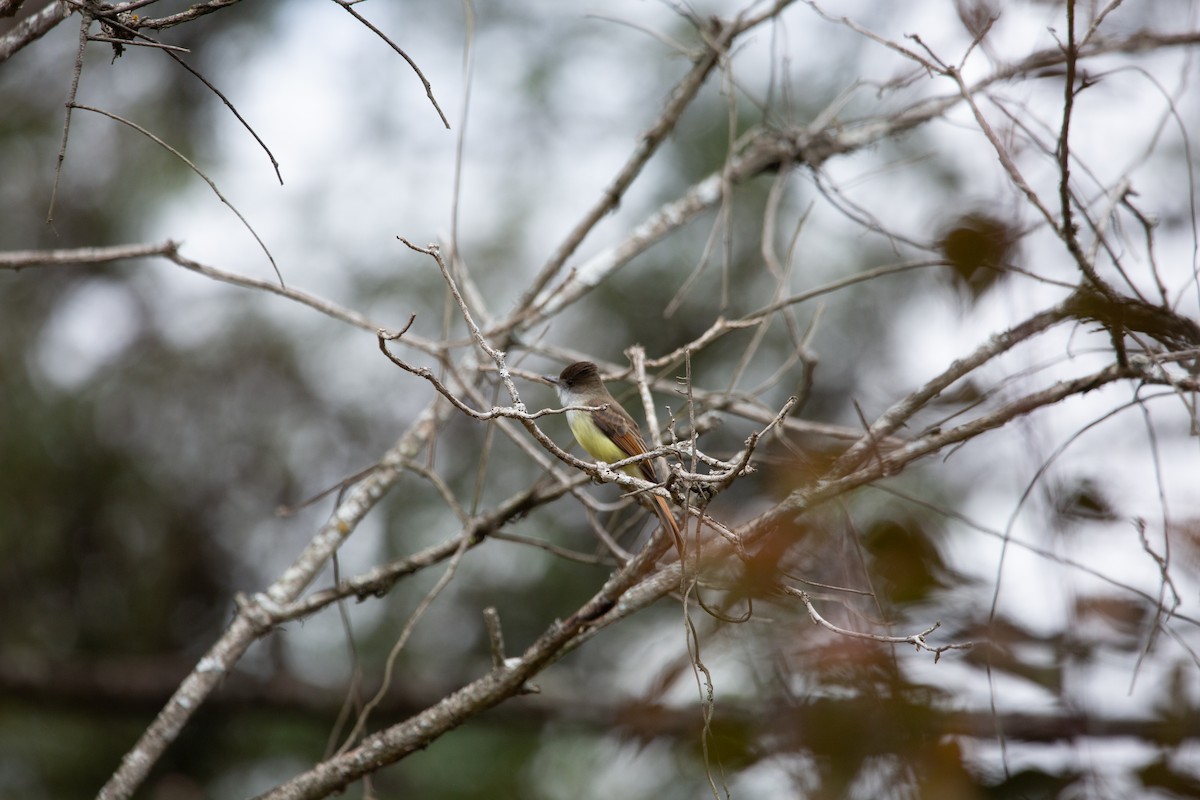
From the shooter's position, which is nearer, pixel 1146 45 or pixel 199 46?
pixel 1146 45

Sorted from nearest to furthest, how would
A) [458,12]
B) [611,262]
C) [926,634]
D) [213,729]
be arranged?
[926,634], [611,262], [213,729], [458,12]

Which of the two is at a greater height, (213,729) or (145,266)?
(145,266)

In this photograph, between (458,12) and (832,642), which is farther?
(458,12)

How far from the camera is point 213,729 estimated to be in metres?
7.58

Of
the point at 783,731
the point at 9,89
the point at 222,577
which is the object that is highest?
the point at 9,89

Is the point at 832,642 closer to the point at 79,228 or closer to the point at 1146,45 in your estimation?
the point at 1146,45

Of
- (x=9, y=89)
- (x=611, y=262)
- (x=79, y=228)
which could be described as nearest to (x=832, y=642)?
(x=611, y=262)

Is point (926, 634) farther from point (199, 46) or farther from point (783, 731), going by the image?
point (199, 46)

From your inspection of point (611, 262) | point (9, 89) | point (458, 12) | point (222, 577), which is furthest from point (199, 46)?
point (611, 262)

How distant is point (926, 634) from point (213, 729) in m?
6.80

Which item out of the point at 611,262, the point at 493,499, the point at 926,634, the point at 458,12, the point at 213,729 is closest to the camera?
the point at 926,634

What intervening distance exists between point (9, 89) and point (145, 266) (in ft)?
5.11

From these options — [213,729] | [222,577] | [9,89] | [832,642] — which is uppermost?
[9,89]

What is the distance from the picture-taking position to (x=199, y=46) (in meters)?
7.64
